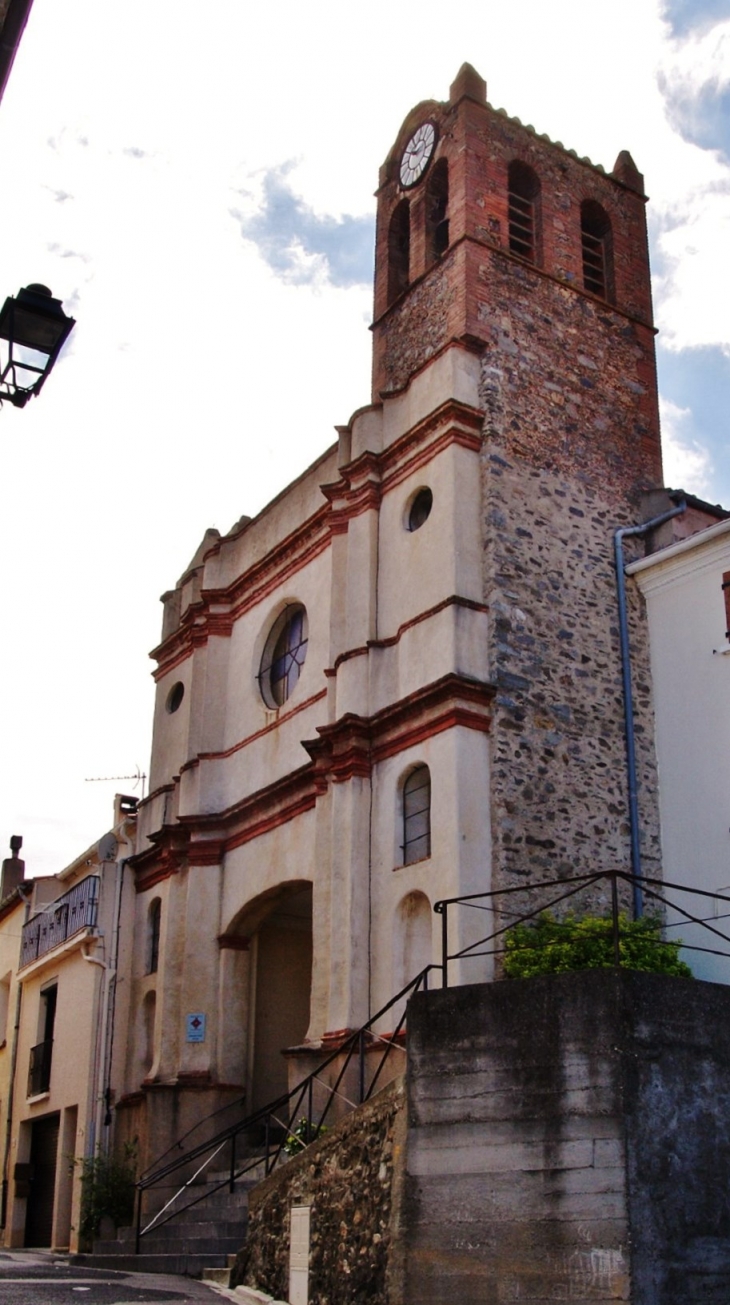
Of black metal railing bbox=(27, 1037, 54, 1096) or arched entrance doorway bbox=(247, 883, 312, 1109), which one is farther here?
black metal railing bbox=(27, 1037, 54, 1096)

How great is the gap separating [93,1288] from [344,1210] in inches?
109

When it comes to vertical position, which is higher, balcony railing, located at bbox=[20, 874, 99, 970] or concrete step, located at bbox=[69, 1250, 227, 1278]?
balcony railing, located at bbox=[20, 874, 99, 970]

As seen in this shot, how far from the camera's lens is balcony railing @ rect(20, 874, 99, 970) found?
77.4 ft

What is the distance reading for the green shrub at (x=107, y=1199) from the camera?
19750 millimetres

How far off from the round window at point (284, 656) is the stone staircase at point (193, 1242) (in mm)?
6950

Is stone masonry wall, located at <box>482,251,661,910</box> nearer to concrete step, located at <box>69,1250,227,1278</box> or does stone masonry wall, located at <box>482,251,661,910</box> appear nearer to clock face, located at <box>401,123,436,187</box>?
clock face, located at <box>401,123,436,187</box>

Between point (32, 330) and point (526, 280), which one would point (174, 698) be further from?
point (32, 330)

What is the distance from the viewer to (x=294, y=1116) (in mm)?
15750

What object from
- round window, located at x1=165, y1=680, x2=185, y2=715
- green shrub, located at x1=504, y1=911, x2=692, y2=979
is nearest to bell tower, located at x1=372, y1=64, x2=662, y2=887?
green shrub, located at x1=504, y1=911, x2=692, y2=979

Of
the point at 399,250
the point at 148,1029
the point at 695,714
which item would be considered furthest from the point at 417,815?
the point at 399,250

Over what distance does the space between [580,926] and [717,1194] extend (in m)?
4.31

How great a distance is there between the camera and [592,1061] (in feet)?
37.6

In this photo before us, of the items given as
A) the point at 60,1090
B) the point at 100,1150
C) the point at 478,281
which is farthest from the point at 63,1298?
the point at 478,281

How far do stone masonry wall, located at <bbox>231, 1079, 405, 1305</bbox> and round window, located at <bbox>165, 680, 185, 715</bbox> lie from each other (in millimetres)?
11253
